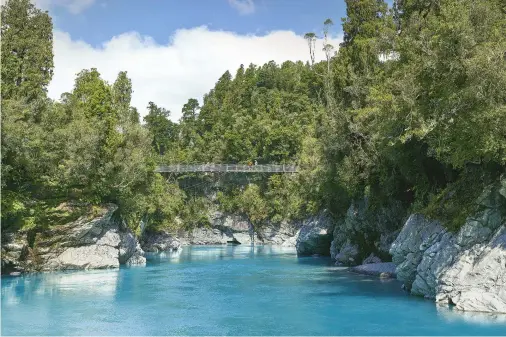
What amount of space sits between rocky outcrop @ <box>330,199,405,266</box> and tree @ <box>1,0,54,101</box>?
1925 centimetres

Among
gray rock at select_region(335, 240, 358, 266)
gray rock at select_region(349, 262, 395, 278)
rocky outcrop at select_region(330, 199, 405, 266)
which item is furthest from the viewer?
gray rock at select_region(335, 240, 358, 266)

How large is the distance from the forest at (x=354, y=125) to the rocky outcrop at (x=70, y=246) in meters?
0.66

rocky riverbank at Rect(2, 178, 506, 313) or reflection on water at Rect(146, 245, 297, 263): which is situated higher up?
rocky riverbank at Rect(2, 178, 506, 313)

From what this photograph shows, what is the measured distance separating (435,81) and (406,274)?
24.7ft

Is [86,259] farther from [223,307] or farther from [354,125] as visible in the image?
[354,125]

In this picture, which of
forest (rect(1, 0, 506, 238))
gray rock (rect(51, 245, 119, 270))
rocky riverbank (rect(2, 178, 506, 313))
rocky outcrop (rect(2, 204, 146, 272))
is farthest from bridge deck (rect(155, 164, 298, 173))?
gray rock (rect(51, 245, 119, 270))

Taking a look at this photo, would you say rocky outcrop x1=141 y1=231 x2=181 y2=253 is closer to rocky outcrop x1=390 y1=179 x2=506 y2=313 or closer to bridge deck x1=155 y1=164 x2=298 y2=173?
bridge deck x1=155 y1=164 x2=298 y2=173

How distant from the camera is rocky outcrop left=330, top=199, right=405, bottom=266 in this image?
92.9 ft

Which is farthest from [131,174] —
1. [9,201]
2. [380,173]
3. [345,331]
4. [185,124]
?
[185,124]

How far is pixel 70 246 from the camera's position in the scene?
30.2 m

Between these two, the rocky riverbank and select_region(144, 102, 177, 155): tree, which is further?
select_region(144, 102, 177, 155): tree

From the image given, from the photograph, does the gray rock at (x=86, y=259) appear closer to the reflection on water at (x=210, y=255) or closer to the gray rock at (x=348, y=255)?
the reflection on water at (x=210, y=255)

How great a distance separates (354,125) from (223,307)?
14.2m

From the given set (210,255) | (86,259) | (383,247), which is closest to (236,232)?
(210,255)
